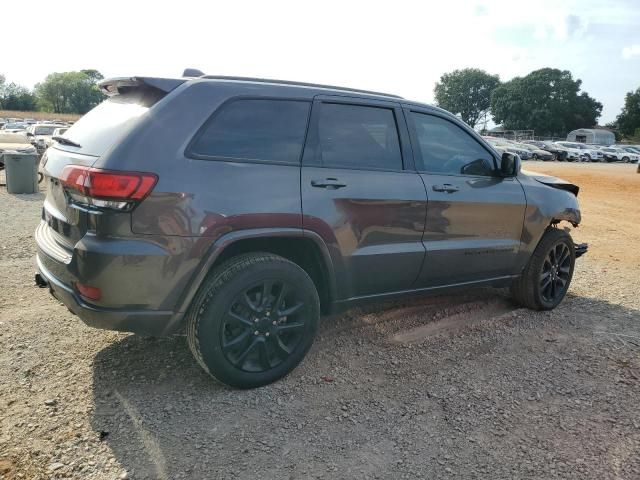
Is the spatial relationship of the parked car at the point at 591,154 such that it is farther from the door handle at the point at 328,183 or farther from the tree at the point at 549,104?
the door handle at the point at 328,183

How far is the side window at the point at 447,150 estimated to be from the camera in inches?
158

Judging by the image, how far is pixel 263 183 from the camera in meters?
3.14

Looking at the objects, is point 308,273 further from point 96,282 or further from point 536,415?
point 536,415

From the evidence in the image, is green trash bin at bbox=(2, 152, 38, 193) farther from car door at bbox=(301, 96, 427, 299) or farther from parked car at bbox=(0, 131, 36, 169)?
car door at bbox=(301, 96, 427, 299)

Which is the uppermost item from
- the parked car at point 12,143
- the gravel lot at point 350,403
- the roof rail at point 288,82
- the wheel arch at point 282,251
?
the roof rail at point 288,82

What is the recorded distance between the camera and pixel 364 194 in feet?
11.6

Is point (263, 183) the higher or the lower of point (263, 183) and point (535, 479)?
the higher

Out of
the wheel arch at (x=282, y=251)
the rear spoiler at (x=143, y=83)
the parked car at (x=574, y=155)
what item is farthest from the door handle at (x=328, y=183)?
the parked car at (x=574, y=155)

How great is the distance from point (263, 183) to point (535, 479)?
2111mm

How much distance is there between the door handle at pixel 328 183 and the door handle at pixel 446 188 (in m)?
0.85

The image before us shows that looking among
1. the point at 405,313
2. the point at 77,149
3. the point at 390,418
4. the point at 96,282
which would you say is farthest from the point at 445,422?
the point at 77,149

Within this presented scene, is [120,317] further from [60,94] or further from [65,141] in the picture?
[60,94]

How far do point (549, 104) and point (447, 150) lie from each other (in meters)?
97.7

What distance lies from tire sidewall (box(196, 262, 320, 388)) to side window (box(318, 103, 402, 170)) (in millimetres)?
776
